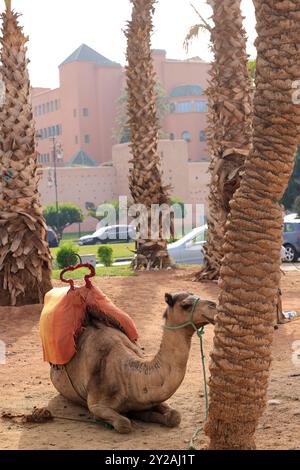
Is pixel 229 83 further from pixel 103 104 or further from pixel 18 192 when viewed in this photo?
pixel 103 104

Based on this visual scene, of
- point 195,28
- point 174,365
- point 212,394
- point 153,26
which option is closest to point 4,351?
point 174,365

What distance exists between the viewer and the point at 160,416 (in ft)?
19.7

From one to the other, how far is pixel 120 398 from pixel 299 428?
143 cm

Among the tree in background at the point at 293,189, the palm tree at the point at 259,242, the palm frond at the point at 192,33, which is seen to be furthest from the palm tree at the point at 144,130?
the tree in background at the point at 293,189

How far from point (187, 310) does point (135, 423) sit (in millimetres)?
1165

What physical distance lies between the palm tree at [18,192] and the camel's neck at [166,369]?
261 inches

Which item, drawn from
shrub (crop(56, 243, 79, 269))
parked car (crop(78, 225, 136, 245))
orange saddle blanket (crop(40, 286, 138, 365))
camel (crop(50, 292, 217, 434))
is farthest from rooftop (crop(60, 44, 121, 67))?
camel (crop(50, 292, 217, 434))

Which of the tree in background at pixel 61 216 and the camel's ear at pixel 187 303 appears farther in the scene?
the tree in background at pixel 61 216

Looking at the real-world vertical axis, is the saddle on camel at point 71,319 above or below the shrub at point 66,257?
above

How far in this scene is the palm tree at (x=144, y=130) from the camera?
59.2 feet

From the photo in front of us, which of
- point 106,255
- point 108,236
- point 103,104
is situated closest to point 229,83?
point 106,255

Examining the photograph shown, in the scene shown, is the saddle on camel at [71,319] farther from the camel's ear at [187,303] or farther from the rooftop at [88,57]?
the rooftop at [88,57]

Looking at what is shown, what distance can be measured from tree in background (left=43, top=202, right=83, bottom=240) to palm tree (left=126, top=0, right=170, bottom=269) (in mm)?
37243
